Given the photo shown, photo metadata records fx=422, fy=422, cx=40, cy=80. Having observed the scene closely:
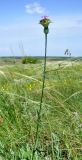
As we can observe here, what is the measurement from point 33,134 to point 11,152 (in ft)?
1.47

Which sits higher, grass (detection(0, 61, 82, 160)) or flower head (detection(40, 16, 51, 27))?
flower head (detection(40, 16, 51, 27))

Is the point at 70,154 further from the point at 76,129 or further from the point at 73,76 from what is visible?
the point at 73,76

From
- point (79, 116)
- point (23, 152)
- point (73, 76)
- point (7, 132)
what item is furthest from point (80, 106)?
point (73, 76)

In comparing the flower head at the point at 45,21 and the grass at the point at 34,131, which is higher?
the flower head at the point at 45,21

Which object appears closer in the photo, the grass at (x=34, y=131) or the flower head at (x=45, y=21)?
the flower head at (x=45, y=21)

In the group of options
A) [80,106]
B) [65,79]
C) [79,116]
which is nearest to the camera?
[79,116]

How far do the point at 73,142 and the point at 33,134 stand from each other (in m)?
0.34

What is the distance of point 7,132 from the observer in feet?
9.71

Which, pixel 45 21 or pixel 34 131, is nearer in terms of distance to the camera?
pixel 45 21

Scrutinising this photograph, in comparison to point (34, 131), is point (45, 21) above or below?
above

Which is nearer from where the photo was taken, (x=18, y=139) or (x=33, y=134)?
(x=18, y=139)

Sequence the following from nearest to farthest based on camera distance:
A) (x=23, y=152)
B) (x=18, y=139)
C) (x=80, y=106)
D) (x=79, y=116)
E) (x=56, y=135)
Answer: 1. (x=23, y=152)
2. (x=18, y=139)
3. (x=56, y=135)
4. (x=79, y=116)
5. (x=80, y=106)

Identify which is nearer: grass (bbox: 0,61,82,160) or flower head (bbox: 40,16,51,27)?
flower head (bbox: 40,16,51,27)

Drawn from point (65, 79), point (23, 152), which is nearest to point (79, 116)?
point (23, 152)
